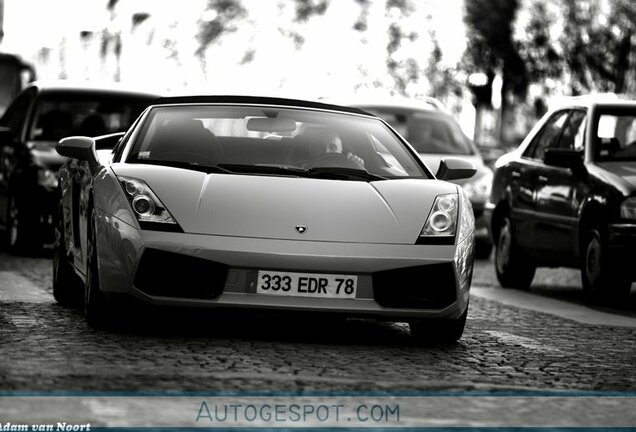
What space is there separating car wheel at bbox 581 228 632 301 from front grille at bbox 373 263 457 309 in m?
3.87

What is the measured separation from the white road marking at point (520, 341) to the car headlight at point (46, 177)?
20.6ft

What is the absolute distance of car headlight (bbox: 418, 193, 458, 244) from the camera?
7968 mm

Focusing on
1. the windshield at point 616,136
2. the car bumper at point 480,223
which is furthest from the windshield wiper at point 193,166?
the car bumper at point 480,223

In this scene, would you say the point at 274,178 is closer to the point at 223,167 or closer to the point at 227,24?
the point at 223,167

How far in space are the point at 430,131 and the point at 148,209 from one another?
10.3m

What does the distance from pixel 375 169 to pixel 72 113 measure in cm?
715

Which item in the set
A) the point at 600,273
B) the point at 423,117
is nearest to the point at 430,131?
the point at 423,117

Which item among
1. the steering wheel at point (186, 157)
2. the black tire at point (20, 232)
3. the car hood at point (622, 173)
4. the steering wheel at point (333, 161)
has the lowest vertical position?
the black tire at point (20, 232)

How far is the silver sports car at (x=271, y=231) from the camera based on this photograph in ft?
25.1

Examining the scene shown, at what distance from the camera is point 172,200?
7832 millimetres

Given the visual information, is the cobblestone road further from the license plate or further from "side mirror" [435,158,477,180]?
"side mirror" [435,158,477,180]

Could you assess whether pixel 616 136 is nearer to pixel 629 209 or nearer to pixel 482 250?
pixel 629 209

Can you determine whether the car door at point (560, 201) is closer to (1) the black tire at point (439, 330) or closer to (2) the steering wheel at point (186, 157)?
(1) the black tire at point (439, 330)

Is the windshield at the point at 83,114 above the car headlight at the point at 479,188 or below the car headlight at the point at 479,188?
above
